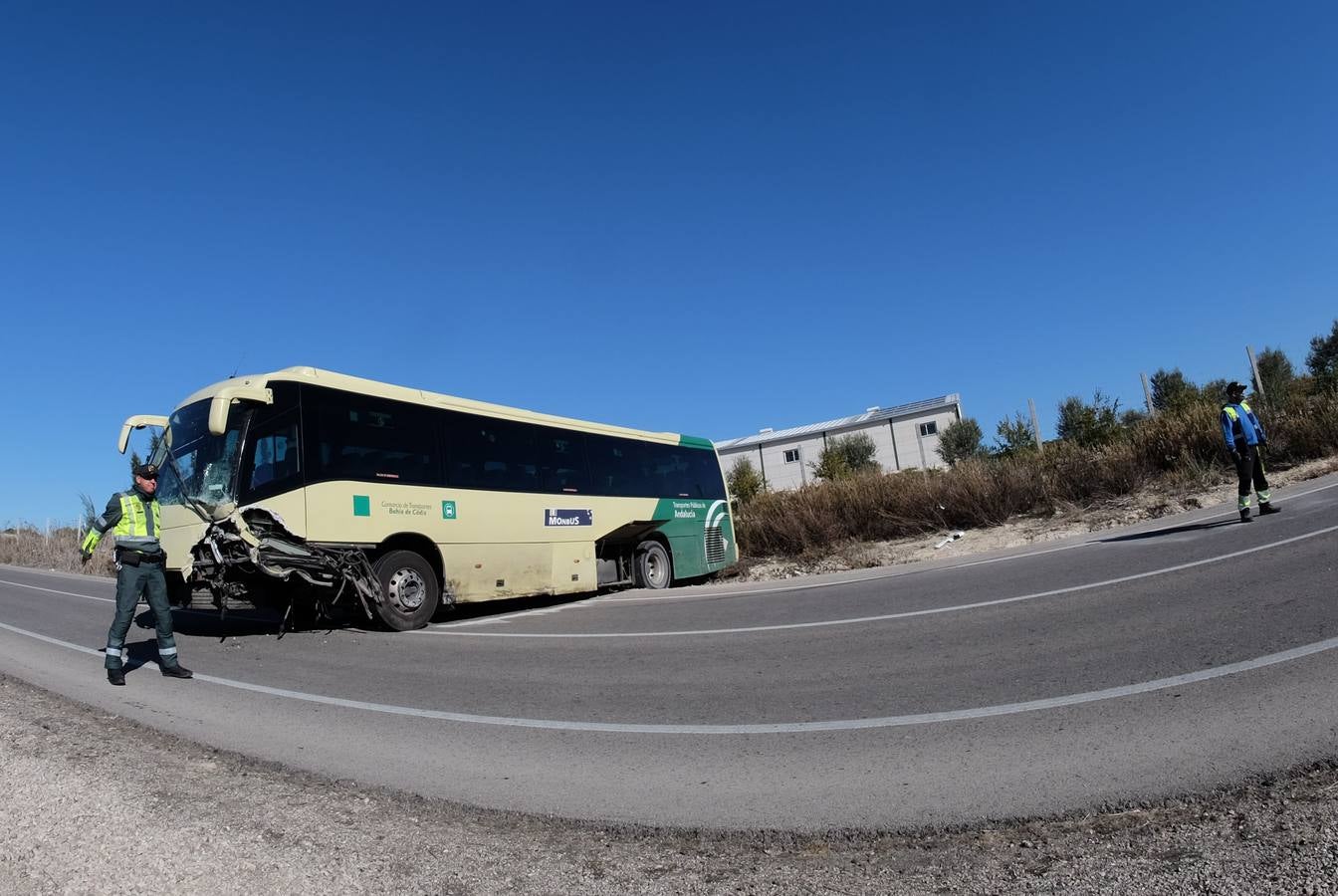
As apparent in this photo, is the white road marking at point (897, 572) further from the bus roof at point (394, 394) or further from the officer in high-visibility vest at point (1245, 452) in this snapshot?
the bus roof at point (394, 394)

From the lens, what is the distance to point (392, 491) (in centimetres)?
1070

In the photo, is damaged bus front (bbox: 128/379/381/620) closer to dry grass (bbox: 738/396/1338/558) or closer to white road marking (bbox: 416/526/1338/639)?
white road marking (bbox: 416/526/1338/639)

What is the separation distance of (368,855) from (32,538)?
47.9 m

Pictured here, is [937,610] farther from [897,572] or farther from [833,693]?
[897,572]

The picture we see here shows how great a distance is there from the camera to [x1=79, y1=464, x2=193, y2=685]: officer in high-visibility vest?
7.67m

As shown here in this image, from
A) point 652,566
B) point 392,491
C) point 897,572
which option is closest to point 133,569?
point 392,491

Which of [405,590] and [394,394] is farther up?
[394,394]

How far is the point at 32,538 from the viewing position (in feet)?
134

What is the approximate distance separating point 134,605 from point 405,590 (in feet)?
11.4

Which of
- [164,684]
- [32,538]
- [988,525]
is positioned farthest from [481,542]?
[32,538]

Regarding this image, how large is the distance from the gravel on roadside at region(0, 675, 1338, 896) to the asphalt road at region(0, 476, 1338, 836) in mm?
225

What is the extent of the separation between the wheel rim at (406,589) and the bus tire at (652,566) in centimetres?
508

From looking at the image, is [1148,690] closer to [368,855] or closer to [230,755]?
[368,855]

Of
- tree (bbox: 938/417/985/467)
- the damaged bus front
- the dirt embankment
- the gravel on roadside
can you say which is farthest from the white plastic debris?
tree (bbox: 938/417/985/467)
